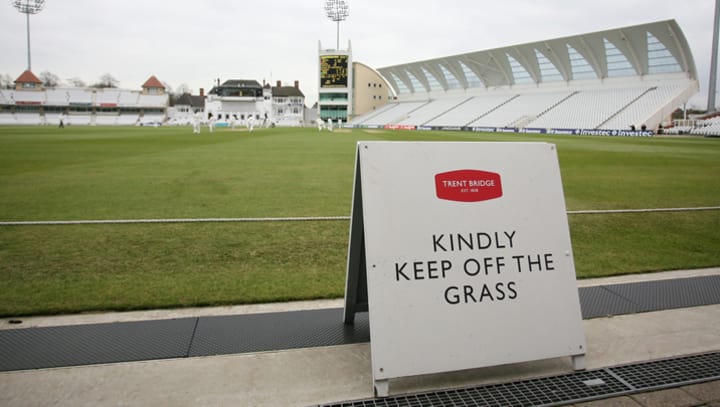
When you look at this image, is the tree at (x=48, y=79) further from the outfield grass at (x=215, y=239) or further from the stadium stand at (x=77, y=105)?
the outfield grass at (x=215, y=239)

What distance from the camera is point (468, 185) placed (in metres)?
2.68

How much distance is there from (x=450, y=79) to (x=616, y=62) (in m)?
28.5

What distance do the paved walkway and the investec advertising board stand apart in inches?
8.8

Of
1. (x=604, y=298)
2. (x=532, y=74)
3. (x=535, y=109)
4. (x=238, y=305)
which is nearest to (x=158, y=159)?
(x=238, y=305)

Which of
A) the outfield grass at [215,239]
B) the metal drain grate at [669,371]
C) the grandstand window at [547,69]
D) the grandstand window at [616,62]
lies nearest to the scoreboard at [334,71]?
the grandstand window at [547,69]

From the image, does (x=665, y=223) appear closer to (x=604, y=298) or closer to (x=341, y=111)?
(x=604, y=298)

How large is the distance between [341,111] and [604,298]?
305 ft

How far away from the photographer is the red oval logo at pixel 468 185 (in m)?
2.63

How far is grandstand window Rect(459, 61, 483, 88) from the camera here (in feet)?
232

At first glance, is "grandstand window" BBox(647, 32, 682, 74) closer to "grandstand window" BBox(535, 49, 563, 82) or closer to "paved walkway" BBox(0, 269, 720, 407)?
"grandstand window" BBox(535, 49, 563, 82)

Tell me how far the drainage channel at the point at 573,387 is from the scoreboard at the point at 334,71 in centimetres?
9177

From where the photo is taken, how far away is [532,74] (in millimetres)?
62812

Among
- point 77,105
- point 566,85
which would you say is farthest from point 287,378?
point 77,105

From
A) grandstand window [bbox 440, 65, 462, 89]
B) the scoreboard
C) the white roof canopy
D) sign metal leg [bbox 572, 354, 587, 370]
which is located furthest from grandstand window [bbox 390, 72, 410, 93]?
sign metal leg [bbox 572, 354, 587, 370]
